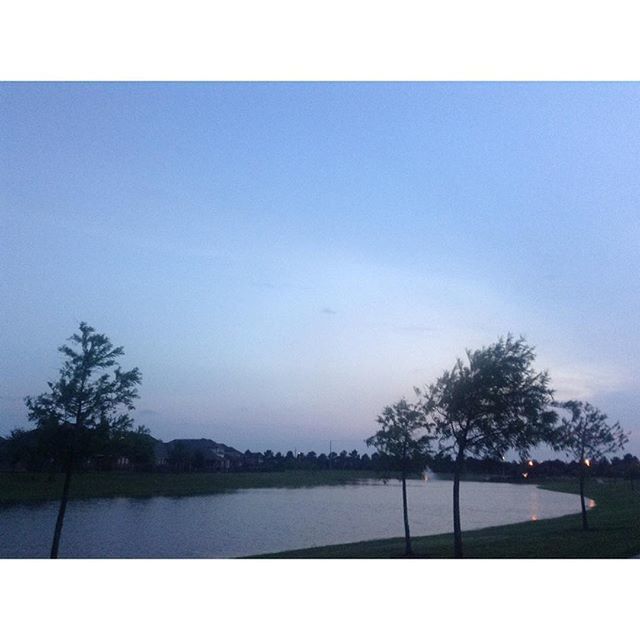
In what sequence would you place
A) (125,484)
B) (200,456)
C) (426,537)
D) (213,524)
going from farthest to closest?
(200,456) → (125,484) → (213,524) → (426,537)

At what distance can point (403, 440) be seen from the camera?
21281 millimetres

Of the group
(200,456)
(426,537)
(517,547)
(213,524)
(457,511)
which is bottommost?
(517,547)

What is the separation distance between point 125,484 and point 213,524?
1271 inches

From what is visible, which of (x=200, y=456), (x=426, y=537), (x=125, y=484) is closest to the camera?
(x=426, y=537)

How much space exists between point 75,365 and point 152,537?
53.3 ft

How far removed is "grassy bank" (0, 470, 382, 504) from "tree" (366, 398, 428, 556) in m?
20.6

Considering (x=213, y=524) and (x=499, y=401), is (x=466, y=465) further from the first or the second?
(x=213, y=524)

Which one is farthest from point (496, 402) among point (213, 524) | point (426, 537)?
Result: point (213, 524)

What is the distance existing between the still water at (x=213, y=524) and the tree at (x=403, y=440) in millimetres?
6600

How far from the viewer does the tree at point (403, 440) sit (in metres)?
20.7

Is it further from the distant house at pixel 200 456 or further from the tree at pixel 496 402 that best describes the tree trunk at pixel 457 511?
the distant house at pixel 200 456

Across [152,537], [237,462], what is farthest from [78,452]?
[237,462]

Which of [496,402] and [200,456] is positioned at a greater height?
[200,456]

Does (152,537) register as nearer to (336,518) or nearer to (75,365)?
(336,518)
